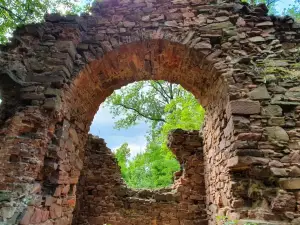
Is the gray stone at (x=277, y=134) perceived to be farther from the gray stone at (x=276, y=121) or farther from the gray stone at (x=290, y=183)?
the gray stone at (x=290, y=183)

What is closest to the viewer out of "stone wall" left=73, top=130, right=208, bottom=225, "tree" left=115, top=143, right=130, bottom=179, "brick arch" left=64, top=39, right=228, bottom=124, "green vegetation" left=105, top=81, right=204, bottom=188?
"brick arch" left=64, top=39, right=228, bottom=124

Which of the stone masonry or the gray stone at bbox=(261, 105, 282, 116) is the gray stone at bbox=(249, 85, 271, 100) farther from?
the gray stone at bbox=(261, 105, 282, 116)

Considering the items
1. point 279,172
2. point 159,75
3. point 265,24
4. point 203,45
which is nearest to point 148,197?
point 159,75

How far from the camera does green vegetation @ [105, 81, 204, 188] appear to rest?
→ 10.4 metres

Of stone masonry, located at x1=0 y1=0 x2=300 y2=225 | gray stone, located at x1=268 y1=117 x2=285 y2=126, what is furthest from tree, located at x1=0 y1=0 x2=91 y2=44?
gray stone, located at x1=268 y1=117 x2=285 y2=126

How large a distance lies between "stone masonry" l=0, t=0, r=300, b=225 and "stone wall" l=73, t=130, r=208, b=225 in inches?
79.2

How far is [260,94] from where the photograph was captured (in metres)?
3.20

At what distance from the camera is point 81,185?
20.4ft

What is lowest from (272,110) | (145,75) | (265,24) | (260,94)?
(272,110)

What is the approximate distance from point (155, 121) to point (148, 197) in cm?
900

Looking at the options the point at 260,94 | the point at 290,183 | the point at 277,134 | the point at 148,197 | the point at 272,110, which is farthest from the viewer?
the point at 148,197

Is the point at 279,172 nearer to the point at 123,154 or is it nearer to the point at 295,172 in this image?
the point at 295,172

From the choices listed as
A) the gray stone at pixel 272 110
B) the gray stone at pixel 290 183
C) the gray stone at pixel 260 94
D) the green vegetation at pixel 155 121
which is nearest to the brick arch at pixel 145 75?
the gray stone at pixel 260 94

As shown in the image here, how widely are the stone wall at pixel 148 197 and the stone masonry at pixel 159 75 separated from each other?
2.01 m
